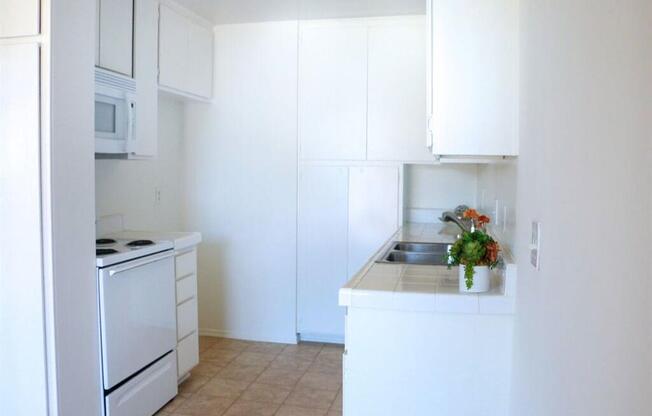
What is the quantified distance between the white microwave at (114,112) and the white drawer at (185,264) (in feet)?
2.26

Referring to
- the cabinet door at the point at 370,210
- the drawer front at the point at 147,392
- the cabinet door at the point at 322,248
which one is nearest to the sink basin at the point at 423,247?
the cabinet door at the point at 370,210

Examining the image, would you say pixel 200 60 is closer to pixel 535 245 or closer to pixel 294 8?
pixel 294 8

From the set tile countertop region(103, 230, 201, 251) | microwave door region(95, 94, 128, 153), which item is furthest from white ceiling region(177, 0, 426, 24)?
tile countertop region(103, 230, 201, 251)

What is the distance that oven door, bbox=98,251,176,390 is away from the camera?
8.60 ft

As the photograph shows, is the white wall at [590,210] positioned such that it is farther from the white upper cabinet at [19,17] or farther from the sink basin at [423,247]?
the white upper cabinet at [19,17]

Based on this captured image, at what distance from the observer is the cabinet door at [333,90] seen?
4.15 meters

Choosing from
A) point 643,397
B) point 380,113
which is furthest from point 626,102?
point 380,113

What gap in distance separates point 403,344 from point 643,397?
1296 millimetres

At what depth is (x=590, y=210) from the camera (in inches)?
40.0

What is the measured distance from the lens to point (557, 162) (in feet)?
4.30

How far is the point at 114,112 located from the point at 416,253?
1817mm

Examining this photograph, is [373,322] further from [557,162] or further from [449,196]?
[449,196]

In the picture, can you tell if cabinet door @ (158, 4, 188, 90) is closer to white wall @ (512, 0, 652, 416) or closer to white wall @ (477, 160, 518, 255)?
white wall @ (477, 160, 518, 255)

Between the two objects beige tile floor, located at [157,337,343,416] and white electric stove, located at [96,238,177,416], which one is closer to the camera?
white electric stove, located at [96,238,177,416]
